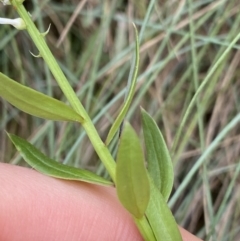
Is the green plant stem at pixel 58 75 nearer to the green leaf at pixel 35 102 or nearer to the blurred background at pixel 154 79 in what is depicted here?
the green leaf at pixel 35 102

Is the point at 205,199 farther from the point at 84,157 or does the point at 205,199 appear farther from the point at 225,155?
the point at 84,157

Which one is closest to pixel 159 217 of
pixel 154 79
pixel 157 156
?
pixel 157 156

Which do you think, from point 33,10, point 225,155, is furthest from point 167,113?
point 33,10

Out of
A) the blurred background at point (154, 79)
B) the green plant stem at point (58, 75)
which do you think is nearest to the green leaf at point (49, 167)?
the green plant stem at point (58, 75)

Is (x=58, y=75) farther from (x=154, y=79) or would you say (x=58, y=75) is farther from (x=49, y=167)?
(x=154, y=79)

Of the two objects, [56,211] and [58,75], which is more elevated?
[58,75]

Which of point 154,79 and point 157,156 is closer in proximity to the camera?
point 157,156

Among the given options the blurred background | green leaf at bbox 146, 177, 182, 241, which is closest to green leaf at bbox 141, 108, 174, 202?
green leaf at bbox 146, 177, 182, 241

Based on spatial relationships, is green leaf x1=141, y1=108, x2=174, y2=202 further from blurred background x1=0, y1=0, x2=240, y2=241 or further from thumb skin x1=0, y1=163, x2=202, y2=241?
blurred background x1=0, y1=0, x2=240, y2=241
